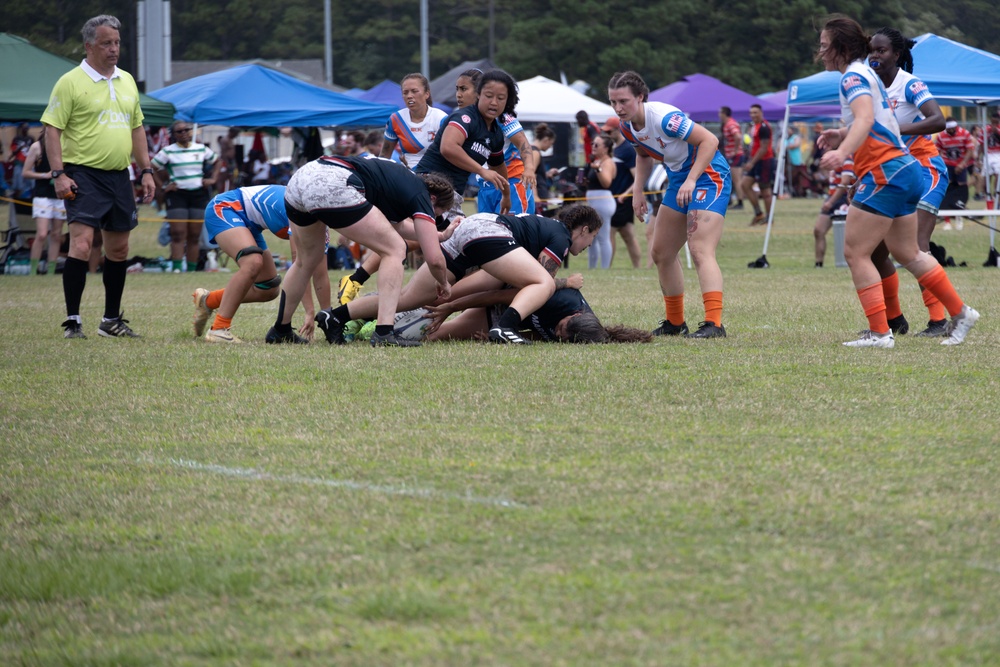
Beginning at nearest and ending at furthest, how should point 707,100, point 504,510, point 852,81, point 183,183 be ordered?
point 504,510 < point 852,81 < point 183,183 < point 707,100

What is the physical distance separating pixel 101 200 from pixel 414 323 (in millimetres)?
2274

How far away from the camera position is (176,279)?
1524 cm

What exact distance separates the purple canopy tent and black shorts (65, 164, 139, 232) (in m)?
24.7

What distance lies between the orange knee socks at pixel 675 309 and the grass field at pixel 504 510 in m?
1.39

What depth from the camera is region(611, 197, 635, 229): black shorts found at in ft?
53.5

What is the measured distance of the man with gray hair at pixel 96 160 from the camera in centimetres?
814

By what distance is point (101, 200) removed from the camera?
8.24 metres

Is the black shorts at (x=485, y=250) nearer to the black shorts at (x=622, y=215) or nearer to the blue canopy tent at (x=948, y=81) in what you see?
the black shorts at (x=622, y=215)

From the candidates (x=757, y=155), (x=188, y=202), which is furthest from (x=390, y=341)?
(x=757, y=155)

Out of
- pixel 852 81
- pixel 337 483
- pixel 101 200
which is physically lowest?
pixel 337 483

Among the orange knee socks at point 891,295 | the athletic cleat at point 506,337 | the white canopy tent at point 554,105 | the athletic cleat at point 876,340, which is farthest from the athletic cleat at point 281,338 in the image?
the white canopy tent at point 554,105

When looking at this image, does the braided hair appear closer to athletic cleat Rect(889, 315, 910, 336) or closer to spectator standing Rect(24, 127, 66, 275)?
athletic cleat Rect(889, 315, 910, 336)

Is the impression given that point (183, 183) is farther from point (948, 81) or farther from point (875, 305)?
point (875, 305)

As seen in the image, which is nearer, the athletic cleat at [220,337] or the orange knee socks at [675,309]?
the athletic cleat at [220,337]
